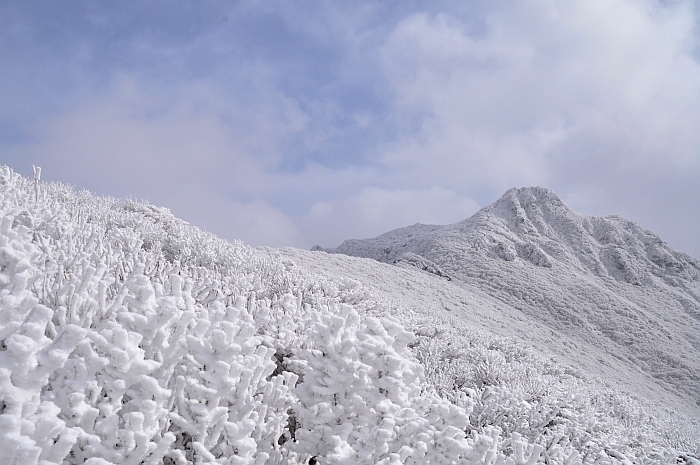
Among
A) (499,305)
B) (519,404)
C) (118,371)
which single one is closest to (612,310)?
(499,305)

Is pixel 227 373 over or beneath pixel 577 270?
beneath

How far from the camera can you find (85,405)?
4.91ft

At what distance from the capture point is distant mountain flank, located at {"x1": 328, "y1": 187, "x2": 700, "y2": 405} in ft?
67.1

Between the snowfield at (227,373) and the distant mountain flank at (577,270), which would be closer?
the snowfield at (227,373)

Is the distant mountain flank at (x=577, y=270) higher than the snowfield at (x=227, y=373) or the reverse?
higher

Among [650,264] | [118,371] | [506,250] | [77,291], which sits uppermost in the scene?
[650,264]

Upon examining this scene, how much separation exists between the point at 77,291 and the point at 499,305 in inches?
778

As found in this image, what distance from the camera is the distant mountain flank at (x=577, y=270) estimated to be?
20.4m

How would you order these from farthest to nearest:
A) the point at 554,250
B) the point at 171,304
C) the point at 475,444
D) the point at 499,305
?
the point at 554,250
the point at 499,305
the point at 475,444
the point at 171,304

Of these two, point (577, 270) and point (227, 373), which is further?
point (577, 270)

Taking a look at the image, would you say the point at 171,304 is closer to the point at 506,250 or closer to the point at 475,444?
the point at 475,444

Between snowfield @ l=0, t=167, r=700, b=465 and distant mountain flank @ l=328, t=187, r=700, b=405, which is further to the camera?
distant mountain flank @ l=328, t=187, r=700, b=405

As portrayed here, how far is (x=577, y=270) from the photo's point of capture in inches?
1070

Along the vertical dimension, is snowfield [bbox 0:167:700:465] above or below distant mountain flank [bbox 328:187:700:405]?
below
